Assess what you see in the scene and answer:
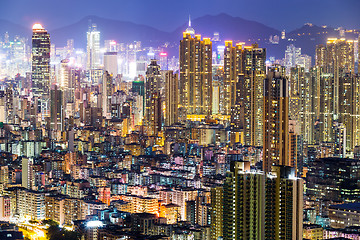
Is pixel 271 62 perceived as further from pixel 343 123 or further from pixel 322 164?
pixel 322 164

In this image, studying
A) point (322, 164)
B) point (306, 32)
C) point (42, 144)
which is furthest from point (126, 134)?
point (322, 164)

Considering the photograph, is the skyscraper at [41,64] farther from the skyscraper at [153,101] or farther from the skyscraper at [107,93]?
the skyscraper at [153,101]

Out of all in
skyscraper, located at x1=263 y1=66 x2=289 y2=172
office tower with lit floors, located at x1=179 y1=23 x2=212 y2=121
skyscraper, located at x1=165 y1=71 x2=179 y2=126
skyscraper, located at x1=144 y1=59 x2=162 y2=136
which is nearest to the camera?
skyscraper, located at x1=263 y1=66 x2=289 y2=172

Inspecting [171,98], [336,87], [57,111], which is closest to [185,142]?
[336,87]

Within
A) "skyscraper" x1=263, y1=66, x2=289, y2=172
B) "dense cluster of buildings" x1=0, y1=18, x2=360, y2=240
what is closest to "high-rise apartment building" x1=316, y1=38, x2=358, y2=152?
"dense cluster of buildings" x1=0, y1=18, x2=360, y2=240

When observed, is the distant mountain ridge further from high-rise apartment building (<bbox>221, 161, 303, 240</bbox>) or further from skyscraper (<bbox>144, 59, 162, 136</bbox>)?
high-rise apartment building (<bbox>221, 161, 303, 240</bbox>)

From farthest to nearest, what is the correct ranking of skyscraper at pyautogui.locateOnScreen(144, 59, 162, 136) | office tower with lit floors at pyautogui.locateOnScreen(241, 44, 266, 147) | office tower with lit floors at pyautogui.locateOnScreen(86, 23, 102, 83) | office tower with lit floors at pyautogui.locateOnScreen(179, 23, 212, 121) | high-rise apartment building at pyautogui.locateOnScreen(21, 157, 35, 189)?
office tower with lit floors at pyautogui.locateOnScreen(86, 23, 102, 83) < office tower with lit floors at pyautogui.locateOnScreen(179, 23, 212, 121) < skyscraper at pyautogui.locateOnScreen(144, 59, 162, 136) < office tower with lit floors at pyautogui.locateOnScreen(241, 44, 266, 147) < high-rise apartment building at pyautogui.locateOnScreen(21, 157, 35, 189)
